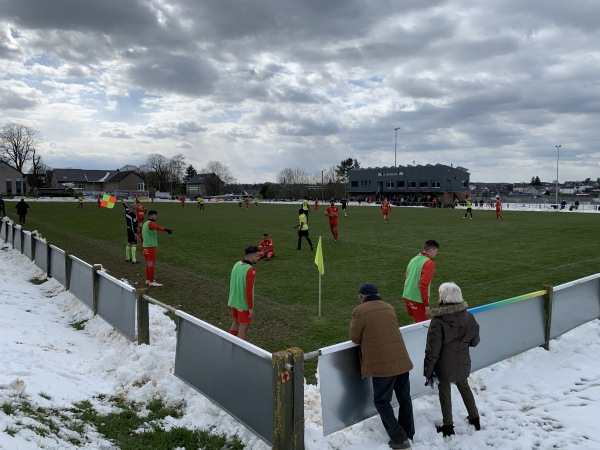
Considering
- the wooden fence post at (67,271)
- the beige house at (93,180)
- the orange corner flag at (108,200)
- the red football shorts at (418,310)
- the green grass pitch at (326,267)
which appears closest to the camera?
the red football shorts at (418,310)

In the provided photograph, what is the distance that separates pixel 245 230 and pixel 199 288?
1450cm

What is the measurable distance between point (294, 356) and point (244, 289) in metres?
2.67

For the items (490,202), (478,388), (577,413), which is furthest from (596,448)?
(490,202)

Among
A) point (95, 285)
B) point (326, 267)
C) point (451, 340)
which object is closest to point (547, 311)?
point (451, 340)

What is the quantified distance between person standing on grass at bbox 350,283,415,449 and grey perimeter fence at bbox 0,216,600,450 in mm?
182

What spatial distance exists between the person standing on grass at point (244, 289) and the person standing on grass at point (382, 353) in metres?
2.34

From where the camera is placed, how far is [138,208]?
1555 centimetres

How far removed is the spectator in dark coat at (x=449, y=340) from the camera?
14.5ft

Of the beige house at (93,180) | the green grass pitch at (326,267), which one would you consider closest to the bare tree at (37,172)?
the beige house at (93,180)

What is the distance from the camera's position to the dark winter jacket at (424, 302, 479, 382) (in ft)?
14.5

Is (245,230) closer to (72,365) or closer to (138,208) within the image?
(138,208)

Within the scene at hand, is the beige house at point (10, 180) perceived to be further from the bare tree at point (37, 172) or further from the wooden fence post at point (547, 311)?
the wooden fence post at point (547, 311)

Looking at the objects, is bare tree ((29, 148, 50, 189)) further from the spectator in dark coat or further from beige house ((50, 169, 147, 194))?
the spectator in dark coat

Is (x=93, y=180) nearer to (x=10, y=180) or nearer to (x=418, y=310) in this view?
(x=10, y=180)
